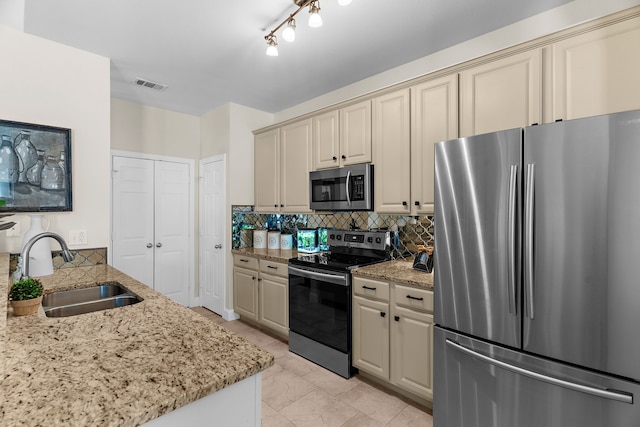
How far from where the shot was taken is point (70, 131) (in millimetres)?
2400

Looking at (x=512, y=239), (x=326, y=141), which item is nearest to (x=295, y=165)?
(x=326, y=141)

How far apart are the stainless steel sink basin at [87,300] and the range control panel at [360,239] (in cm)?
186

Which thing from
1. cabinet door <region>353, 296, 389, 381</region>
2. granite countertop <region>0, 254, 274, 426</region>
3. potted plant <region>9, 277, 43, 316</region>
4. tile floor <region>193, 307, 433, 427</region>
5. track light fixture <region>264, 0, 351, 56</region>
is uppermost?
track light fixture <region>264, 0, 351, 56</region>

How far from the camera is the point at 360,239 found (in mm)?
2961

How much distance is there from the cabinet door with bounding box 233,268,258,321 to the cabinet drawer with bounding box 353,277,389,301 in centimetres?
144

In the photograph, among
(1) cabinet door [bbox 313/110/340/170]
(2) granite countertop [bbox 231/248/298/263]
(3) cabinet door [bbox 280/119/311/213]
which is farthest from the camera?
(3) cabinet door [bbox 280/119/311/213]

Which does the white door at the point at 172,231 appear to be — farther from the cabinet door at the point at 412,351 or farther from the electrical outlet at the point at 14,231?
the cabinet door at the point at 412,351

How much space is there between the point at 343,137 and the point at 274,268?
4.93ft

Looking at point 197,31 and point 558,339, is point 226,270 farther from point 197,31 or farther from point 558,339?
point 558,339

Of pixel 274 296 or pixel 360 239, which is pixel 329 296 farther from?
pixel 274 296

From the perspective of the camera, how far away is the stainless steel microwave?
2.81m

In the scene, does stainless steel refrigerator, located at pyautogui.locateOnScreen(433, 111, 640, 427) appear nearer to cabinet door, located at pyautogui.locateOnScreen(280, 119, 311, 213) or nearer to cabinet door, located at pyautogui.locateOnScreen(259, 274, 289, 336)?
cabinet door, located at pyautogui.locateOnScreen(259, 274, 289, 336)

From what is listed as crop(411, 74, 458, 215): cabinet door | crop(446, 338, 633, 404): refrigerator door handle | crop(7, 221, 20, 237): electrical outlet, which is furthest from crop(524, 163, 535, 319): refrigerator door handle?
crop(7, 221, 20, 237): electrical outlet

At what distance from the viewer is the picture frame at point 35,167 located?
216 centimetres
